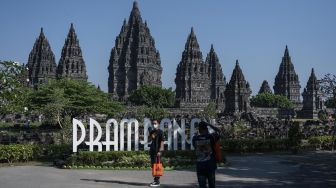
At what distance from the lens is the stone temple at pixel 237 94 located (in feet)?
298

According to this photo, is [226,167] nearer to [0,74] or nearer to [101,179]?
[101,179]

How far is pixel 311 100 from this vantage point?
12119 centimetres

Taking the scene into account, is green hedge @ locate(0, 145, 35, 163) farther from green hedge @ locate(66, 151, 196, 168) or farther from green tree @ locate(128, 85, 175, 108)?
green tree @ locate(128, 85, 175, 108)

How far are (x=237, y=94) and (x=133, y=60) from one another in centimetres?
4234

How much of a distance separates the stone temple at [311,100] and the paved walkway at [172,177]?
324ft

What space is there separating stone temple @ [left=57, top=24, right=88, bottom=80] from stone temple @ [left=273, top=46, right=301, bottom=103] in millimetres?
60910

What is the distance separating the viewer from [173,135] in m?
24.1

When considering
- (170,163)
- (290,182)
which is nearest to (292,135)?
(170,163)

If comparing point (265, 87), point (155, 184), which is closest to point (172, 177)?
point (155, 184)

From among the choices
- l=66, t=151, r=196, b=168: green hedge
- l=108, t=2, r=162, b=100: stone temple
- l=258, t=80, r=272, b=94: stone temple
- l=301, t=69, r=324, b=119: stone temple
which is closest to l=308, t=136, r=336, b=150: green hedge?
l=66, t=151, r=196, b=168: green hedge

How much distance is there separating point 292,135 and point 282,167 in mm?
11537

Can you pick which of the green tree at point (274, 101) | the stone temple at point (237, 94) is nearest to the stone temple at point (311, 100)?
the green tree at point (274, 101)

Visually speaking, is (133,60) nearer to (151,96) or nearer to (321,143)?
(151,96)

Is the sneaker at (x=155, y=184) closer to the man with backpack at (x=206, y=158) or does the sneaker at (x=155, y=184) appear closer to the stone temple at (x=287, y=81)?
the man with backpack at (x=206, y=158)
